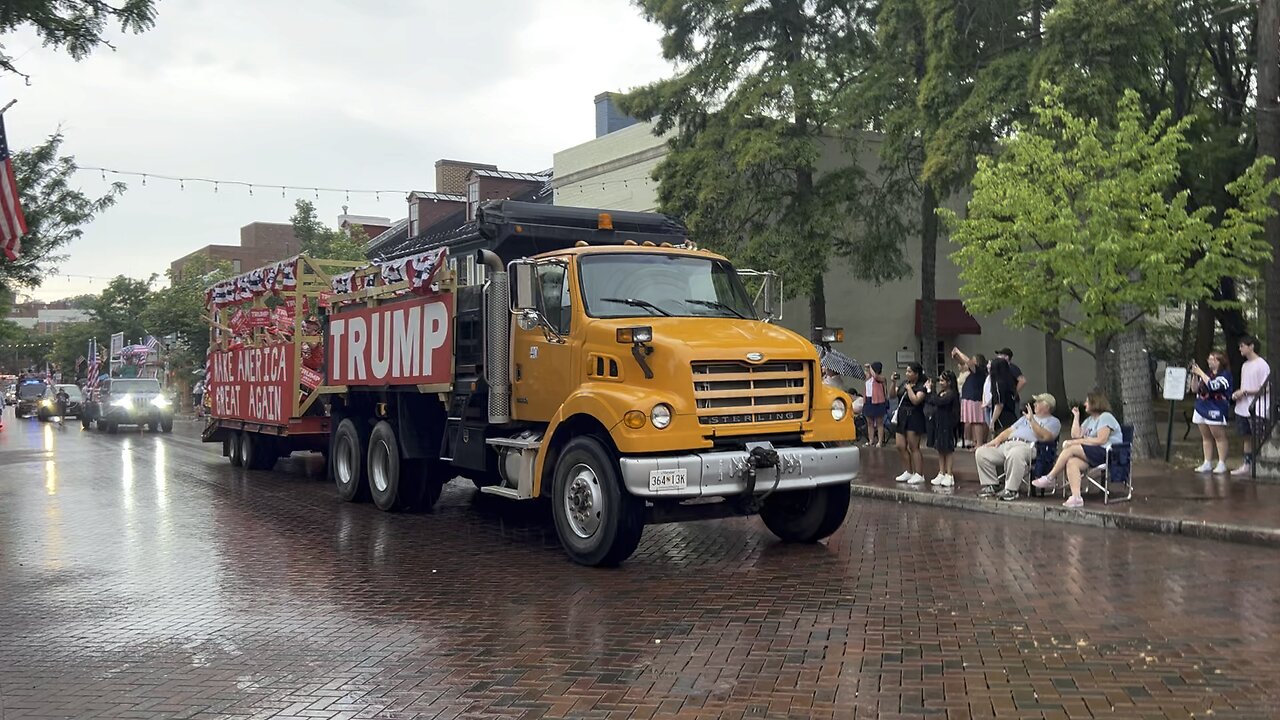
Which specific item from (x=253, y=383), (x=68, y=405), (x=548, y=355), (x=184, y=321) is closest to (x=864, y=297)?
(x=253, y=383)

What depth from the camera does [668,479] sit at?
28.0ft

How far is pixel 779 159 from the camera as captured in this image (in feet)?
83.3

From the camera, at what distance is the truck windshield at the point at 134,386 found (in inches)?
1356

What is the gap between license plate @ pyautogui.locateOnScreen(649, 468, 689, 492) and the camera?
848cm

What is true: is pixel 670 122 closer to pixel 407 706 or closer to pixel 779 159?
pixel 779 159

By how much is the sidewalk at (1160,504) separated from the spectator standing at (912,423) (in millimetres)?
282

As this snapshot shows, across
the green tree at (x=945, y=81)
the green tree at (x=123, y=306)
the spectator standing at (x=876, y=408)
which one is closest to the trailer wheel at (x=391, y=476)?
the spectator standing at (x=876, y=408)

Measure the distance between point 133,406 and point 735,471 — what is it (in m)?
29.8

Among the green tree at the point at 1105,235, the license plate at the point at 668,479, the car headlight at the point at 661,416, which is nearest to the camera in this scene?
the license plate at the point at 668,479

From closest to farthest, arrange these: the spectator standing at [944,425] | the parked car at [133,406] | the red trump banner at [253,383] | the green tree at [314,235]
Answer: the spectator standing at [944,425]
the red trump banner at [253,383]
the parked car at [133,406]
the green tree at [314,235]

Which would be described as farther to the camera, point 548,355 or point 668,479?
point 548,355

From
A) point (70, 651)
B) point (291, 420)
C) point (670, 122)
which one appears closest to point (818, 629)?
point (70, 651)

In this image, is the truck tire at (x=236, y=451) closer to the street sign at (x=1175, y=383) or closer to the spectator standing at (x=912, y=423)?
the spectator standing at (x=912, y=423)

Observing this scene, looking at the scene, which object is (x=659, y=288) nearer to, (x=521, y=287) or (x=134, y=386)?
(x=521, y=287)
